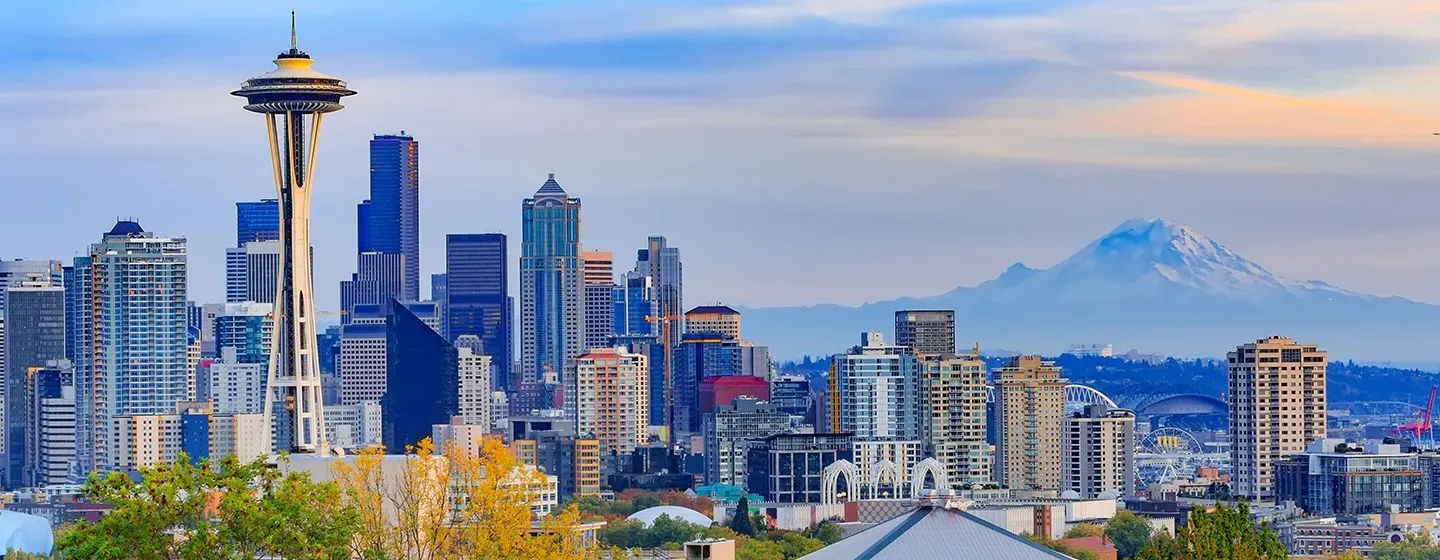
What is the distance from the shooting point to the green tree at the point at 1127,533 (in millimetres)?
101938

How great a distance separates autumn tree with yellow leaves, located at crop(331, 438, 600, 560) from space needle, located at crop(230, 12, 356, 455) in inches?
2865

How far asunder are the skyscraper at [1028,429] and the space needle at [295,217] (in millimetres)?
55645

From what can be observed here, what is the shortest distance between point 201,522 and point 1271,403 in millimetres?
130811

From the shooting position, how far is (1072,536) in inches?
4080

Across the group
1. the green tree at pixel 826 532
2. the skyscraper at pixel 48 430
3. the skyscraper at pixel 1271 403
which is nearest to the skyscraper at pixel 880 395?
the skyscraper at pixel 1271 403

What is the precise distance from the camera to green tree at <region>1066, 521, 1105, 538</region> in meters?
104

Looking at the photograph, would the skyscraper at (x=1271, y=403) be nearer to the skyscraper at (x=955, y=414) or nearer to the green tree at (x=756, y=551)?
the skyscraper at (x=955, y=414)

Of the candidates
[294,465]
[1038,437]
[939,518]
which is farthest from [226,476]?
[1038,437]

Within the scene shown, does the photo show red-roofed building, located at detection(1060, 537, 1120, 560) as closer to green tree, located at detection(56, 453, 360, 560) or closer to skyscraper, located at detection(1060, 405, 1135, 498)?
green tree, located at detection(56, 453, 360, 560)

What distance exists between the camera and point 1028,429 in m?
168

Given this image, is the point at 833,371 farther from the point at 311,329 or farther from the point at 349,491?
the point at 349,491

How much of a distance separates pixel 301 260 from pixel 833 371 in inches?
3074

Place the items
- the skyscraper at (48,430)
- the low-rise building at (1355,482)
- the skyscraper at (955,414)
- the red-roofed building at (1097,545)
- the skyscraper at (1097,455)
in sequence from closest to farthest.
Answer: the red-roofed building at (1097,545) → the low-rise building at (1355,482) → the skyscraper at (1097,455) → the skyscraper at (955,414) → the skyscraper at (48,430)

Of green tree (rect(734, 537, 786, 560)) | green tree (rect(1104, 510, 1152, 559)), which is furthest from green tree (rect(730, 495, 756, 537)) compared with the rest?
green tree (rect(734, 537, 786, 560))
